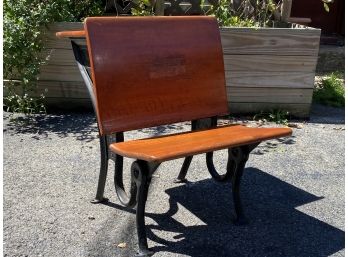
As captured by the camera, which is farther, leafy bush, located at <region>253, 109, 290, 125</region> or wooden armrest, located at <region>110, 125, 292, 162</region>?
leafy bush, located at <region>253, 109, 290, 125</region>

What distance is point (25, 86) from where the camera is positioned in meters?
4.46

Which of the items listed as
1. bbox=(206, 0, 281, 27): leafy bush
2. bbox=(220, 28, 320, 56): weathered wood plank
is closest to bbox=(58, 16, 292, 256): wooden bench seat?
bbox=(220, 28, 320, 56): weathered wood plank

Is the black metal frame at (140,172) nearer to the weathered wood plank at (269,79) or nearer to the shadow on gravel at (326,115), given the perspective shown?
the weathered wood plank at (269,79)

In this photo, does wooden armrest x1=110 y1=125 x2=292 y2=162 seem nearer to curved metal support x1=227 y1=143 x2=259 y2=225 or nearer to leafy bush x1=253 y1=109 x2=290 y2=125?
curved metal support x1=227 y1=143 x2=259 y2=225

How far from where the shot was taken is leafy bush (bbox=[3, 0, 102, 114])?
4.30 meters

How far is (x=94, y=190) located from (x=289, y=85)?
2.21m

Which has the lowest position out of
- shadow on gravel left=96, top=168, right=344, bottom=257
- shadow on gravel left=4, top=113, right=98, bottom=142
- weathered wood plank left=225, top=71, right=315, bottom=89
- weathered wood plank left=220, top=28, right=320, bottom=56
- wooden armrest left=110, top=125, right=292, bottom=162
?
shadow on gravel left=96, top=168, right=344, bottom=257

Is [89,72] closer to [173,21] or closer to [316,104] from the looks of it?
[173,21]

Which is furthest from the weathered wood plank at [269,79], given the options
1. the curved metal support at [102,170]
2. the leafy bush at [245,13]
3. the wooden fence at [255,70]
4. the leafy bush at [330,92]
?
the curved metal support at [102,170]

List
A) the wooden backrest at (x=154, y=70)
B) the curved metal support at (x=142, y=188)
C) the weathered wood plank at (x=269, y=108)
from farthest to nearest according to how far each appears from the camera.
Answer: the weathered wood plank at (x=269, y=108), the wooden backrest at (x=154, y=70), the curved metal support at (x=142, y=188)

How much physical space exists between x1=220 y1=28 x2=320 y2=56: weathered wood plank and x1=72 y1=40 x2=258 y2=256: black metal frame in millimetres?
1494

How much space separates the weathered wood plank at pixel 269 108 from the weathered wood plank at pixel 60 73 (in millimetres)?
1415

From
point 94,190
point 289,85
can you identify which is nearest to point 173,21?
point 94,190

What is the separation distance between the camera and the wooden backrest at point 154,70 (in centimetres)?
271
